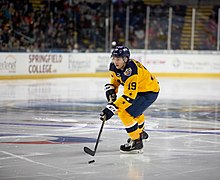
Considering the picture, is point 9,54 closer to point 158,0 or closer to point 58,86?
point 58,86

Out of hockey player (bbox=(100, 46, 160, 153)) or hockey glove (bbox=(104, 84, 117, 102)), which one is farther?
hockey glove (bbox=(104, 84, 117, 102))

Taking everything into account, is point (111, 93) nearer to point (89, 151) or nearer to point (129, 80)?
point (129, 80)

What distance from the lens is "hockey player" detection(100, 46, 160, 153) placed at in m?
6.66

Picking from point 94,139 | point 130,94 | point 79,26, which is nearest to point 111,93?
point 130,94

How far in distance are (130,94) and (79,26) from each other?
15944 millimetres

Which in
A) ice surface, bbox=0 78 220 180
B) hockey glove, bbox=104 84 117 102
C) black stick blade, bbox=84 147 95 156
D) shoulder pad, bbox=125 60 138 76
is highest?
shoulder pad, bbox=125 60 138 76

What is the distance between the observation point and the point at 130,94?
21.9ft

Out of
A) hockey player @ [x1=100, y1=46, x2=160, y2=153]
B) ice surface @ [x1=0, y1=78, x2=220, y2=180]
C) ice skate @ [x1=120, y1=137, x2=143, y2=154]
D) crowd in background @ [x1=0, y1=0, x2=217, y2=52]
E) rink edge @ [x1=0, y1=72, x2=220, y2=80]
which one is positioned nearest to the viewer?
ice surface @ [x1=0, y1=78, x2=220, y2=180]

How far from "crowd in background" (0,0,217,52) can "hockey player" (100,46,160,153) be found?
13.1 m

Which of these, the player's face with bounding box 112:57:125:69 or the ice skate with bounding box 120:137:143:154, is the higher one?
the player's face with bounding box 112:57:125:69

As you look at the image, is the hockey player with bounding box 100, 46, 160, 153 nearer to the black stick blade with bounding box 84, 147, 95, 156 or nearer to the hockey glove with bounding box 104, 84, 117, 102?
the hockey glove with bounding box 104, 84, 117, 102

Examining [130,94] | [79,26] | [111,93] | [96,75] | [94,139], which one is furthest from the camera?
[96,75]

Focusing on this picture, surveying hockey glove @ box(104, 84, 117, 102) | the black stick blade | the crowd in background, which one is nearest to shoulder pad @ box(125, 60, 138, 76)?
hockey glove @ box(104, 84, 117, 102)

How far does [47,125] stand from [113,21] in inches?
540
